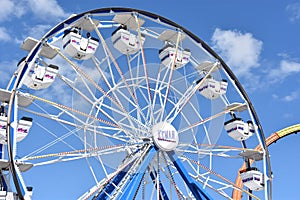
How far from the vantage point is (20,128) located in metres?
13.1

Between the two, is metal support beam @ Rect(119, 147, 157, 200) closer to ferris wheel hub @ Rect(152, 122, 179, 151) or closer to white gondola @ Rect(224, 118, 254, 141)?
ferris wheel hub @ Rect(152, 122, 179, 151)

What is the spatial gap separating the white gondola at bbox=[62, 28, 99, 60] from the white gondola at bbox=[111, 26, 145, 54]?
0.74m

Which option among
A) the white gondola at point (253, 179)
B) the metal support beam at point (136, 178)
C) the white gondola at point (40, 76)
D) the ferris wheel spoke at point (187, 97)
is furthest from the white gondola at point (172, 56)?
the white gondola at point (253, 179)

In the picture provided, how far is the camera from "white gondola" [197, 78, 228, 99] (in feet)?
58.5

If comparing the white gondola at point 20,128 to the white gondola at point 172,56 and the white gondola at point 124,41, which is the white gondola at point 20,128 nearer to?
the white gondola at point 124,41

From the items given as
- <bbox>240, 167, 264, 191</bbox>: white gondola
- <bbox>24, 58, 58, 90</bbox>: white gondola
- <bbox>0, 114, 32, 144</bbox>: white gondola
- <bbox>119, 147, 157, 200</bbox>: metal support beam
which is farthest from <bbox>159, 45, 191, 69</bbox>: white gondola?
<bbox>0, 114, 32, 144</bbox>: white gondola

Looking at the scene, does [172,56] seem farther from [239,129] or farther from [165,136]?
[239,129]

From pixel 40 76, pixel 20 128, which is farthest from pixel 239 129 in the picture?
pixel 20 128

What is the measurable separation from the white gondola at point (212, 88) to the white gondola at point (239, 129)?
3.30ft

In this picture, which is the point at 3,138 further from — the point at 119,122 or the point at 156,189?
the point at 156,189

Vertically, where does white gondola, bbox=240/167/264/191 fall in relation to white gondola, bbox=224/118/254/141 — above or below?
below

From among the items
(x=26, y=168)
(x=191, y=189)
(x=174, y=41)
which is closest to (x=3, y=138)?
(x=26, y=168)

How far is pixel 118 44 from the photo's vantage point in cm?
1581

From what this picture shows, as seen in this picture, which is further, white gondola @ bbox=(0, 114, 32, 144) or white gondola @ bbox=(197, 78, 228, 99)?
white gondola @ bbox=(197, 78, 228, 99)
